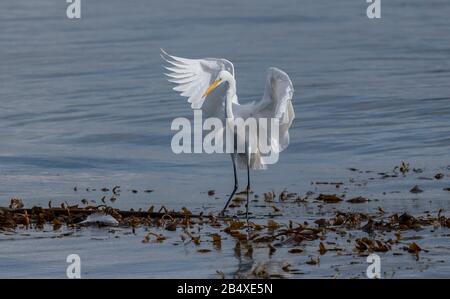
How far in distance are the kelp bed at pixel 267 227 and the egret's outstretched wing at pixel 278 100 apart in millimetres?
836

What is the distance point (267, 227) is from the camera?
980 cm

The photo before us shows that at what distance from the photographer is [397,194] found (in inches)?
443

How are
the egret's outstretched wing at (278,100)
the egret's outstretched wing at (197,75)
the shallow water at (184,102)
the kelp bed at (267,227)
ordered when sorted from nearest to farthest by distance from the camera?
the kelp bed at (267,227), the egret's outstretched wing at (278,100), the egret's outstretched wing at (197,75), the shallow water at (184,102)

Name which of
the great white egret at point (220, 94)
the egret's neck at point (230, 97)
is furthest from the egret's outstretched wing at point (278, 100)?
the egret's neck at point (230, 97)

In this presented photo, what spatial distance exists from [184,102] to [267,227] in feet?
28.5

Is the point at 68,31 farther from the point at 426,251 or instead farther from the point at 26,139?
the point at 426,251

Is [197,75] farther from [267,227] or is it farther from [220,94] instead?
[267,227]

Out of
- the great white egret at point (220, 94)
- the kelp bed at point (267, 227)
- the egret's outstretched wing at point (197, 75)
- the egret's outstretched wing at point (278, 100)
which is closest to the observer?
the kelp bed at point (267, 227)

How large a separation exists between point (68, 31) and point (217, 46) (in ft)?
15.2

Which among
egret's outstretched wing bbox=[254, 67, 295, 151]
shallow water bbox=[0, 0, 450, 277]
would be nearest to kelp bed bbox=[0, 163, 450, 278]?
shallow water bbox=[0, 0, 450, 277]

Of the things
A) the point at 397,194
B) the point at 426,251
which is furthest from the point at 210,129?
the point at 426,251

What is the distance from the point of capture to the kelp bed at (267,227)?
880cm

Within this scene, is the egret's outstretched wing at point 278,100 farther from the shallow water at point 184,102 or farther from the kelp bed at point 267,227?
the shallow water at point 184,102

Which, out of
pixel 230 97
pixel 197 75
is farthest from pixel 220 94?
pixel 197 75
